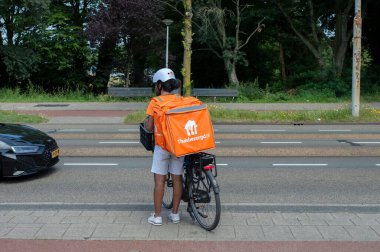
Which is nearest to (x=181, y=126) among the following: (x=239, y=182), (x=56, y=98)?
(x=239, y=182)

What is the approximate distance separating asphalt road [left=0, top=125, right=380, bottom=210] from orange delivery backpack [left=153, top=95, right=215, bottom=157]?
4.79 ft

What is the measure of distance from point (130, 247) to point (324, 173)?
4674 mm

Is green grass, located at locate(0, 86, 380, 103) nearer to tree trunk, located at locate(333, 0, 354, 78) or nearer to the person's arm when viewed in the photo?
tree trunk, located at locate(333, 0, 354, 78)

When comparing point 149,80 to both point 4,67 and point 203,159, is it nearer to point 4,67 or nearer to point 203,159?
point 4,67

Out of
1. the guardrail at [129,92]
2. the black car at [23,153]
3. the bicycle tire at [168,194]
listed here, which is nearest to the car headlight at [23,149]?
the black car at [23,153]

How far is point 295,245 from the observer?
4383 millimetres

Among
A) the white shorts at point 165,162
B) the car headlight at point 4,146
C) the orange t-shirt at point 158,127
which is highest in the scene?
the orange t-shirt at point 158,127

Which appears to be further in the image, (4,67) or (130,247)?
(4,67)

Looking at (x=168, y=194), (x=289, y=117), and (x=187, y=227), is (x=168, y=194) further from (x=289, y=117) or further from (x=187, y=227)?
(x=289, y=117)

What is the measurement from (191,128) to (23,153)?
3846 mm

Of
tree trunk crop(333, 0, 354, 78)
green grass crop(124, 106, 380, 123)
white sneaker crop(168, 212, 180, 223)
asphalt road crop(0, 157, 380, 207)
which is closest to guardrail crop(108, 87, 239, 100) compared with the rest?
green grass crop(124, 106, 380, 123)

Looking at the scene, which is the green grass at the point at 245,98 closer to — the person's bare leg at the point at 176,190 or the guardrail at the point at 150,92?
the guardrail at the point at 150,92

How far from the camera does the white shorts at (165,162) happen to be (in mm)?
4961

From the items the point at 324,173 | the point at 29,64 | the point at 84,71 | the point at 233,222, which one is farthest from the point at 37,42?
the point at 233,222
